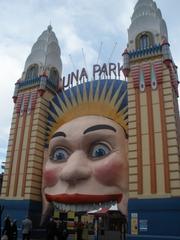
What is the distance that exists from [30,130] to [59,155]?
12.0ft

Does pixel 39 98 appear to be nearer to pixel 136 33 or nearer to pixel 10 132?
pixel 10 132

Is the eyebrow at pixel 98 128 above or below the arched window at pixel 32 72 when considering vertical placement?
below

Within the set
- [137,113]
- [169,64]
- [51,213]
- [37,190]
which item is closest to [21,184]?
[37,190]

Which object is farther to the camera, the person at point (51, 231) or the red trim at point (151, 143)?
the red trim at point (151, 143)

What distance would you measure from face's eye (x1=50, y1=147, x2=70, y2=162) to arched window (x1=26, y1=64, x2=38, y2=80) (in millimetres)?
7330

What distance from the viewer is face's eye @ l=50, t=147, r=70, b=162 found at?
751 inches

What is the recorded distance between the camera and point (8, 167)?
2158 cm

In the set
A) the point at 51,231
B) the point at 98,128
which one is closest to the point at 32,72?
the point at 98,128

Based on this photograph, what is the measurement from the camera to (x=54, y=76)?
24.6 m

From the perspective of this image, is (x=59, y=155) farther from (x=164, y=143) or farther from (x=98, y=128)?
(x=164, y=143)

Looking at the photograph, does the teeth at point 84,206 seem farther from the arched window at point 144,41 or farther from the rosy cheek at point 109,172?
the arched window at point 144,41

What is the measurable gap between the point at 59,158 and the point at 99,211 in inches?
166

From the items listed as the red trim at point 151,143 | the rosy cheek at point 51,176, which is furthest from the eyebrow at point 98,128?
the rosy cheek at point 51,176

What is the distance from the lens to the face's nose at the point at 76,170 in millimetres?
17391
